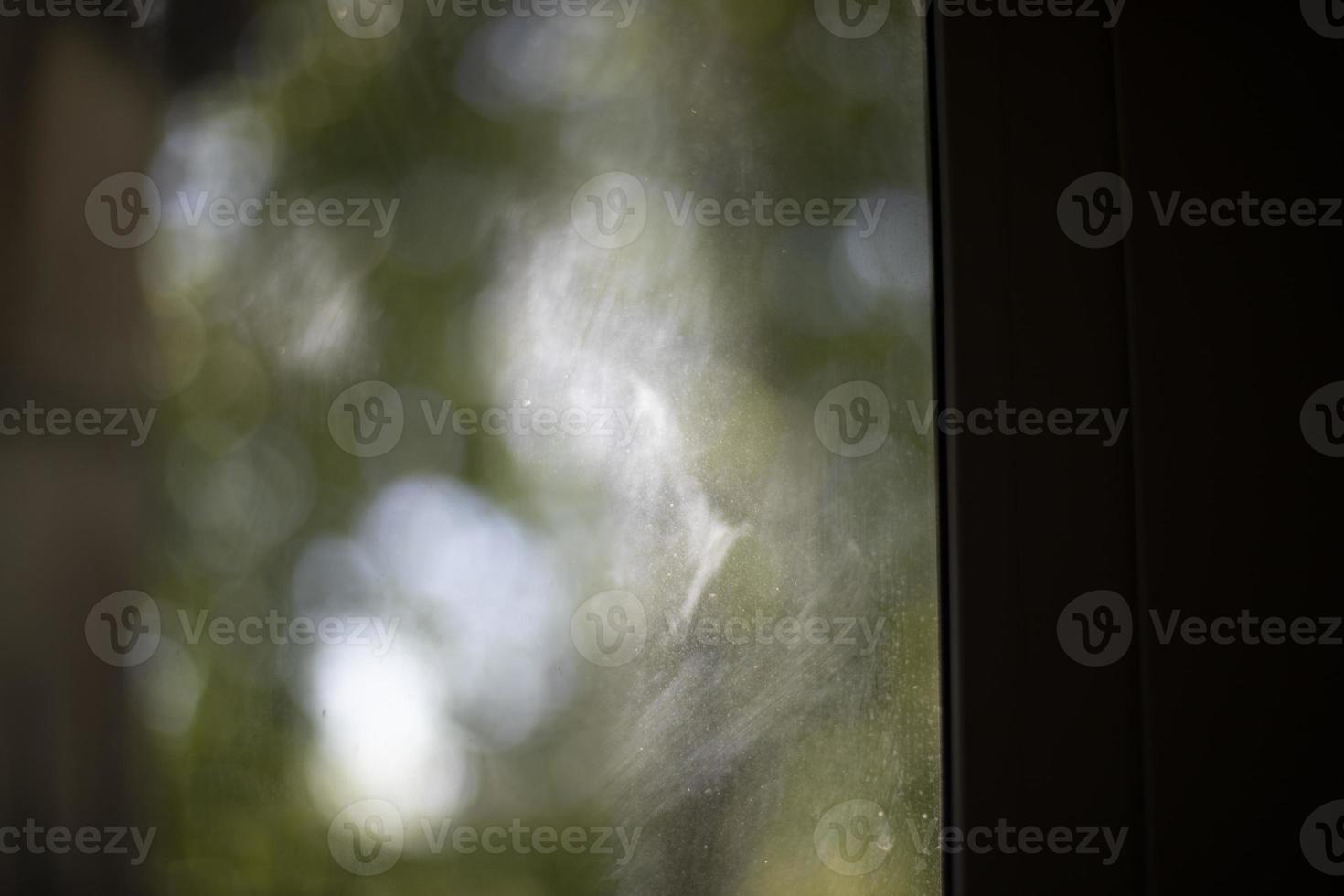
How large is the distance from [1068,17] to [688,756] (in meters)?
0.87

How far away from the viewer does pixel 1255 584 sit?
85 centimetres

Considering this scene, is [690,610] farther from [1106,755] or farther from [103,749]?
[103,749]

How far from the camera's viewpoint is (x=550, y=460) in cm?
92

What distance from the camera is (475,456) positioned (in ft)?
3.04

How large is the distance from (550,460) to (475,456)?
0.08m

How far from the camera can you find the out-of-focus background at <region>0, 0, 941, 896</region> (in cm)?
89

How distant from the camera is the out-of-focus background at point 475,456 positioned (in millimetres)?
890

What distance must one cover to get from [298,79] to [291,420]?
395 mm

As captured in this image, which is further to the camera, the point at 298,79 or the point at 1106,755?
the point at 298,79

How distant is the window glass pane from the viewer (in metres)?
0.89

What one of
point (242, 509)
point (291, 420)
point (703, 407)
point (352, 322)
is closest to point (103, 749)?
point (242, 509)

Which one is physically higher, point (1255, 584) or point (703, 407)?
point (703, 407)

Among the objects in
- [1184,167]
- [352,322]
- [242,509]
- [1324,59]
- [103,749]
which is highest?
[1324,59]

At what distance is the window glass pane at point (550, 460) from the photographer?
89 centimetres
